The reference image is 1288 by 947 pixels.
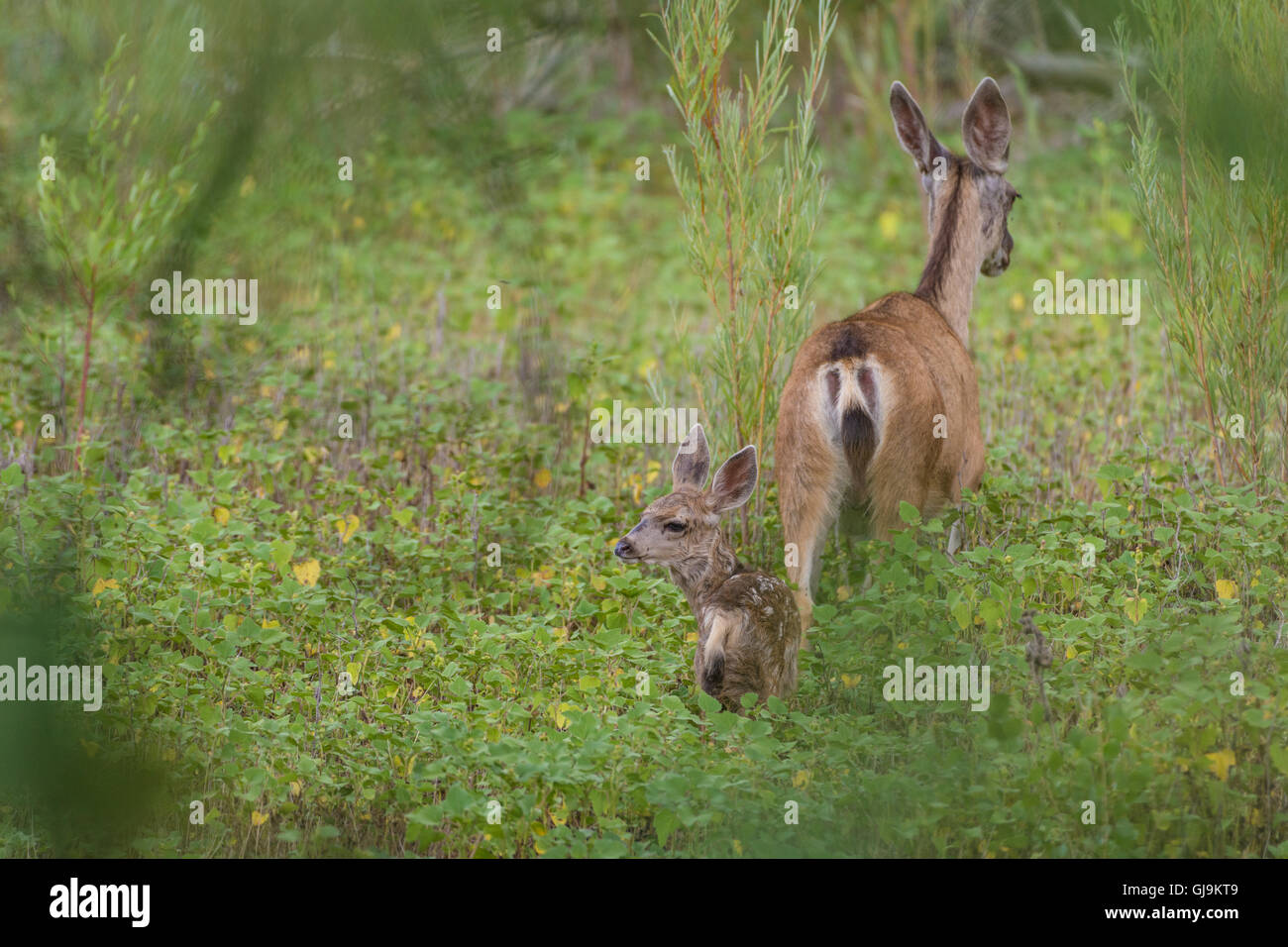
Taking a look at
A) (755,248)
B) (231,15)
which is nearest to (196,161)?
(231,15)

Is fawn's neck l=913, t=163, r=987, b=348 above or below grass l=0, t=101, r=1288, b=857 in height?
above

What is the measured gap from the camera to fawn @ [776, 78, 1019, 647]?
18.8ft

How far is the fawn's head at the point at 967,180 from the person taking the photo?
6688 millimetres

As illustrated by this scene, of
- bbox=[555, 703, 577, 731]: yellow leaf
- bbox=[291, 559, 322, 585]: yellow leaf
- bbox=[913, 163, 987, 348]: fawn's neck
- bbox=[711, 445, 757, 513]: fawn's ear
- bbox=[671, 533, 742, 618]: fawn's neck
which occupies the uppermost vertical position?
bbox=[913, 163, 987, 348]: fawn's neck

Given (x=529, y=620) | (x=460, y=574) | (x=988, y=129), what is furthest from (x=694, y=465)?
(x=988, y=129)

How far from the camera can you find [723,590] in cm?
527

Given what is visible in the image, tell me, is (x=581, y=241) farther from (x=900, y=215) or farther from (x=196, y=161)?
(x=196, y=161)

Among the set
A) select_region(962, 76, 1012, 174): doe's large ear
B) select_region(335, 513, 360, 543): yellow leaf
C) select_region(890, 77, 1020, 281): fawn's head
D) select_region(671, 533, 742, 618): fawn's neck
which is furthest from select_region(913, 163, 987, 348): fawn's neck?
select_region(335, 513, 360, 543): yellow leaf

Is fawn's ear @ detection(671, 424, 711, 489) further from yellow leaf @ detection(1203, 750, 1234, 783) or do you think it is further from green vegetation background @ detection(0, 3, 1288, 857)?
yellow leaf @ detection(1203, 750, 1234, 783)

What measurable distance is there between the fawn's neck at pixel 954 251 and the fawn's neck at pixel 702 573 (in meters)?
1.94

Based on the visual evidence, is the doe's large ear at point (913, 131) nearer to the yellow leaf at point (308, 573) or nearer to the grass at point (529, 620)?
the grass at point (529, 620)

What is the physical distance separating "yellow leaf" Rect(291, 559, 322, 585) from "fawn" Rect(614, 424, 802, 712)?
5.10ft

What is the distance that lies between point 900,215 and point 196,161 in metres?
11.4
